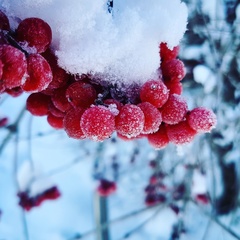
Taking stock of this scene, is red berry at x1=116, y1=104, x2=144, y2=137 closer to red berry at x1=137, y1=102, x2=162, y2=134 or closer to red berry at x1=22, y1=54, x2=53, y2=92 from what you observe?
red berry at x1=137, y1=102, x2=162, y2=134

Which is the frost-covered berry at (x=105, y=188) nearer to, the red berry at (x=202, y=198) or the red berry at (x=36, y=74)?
the red berry at (x=202, y=198)

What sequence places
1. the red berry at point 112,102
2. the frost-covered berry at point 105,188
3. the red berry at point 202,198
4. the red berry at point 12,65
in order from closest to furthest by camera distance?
the red berry at point 12,65
the red berry at point 112,102
the frost-covered berry at point 105,188
the red berry at point 202,198

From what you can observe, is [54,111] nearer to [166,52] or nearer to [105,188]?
[166,52]

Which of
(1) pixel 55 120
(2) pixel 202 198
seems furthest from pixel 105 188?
(1) pixel 55 120

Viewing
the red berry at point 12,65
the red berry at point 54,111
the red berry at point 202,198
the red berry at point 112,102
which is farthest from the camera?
the red berry at point 202,198

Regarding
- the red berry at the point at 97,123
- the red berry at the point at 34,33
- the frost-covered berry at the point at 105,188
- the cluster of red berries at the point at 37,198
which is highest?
the red berry at the point at 34,33

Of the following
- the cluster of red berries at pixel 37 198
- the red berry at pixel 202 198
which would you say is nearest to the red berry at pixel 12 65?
the cluster of red berries at pixel 37 198
